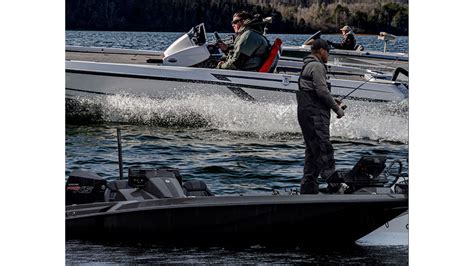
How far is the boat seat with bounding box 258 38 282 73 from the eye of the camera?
7.47 meters

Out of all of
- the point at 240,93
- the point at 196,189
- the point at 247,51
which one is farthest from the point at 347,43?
the point at 196,189

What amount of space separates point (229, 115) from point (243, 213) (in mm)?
1485

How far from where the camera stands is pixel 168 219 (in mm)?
6199

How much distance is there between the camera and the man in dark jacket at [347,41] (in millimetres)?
7223

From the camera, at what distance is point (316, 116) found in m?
6.39

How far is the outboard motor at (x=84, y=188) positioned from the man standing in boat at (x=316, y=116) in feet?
3.58

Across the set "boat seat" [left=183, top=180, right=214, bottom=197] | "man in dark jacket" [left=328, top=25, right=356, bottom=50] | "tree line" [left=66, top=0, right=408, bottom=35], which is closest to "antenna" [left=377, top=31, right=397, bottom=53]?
"tree line" [left=66, top=0, right=408, bottom=35]

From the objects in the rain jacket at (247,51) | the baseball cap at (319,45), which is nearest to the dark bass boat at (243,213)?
the baseball cap at (319,45)

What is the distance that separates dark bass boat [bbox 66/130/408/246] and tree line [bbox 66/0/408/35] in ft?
3.33

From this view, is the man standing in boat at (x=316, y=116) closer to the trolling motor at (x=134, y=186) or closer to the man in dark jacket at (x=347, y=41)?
the trolling motor at (x=134, y=186)

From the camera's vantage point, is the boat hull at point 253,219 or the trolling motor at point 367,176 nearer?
the boat hull at point 253,219

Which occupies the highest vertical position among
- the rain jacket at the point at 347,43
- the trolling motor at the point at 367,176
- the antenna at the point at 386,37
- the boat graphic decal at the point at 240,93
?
the antenna at the point at 386,37

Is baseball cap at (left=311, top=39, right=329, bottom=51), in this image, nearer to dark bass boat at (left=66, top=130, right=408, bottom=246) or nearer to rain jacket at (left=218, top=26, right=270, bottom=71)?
dark bass boat at (left=66, top=130, right=408, bottom=246)

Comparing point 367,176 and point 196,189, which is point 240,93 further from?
point 367,176
